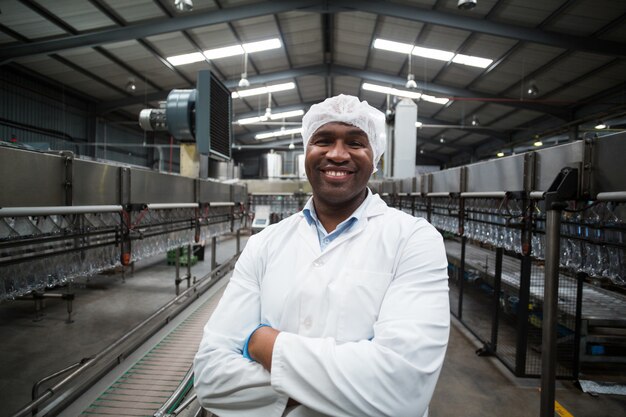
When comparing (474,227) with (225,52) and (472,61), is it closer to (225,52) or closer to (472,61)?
(472,61)

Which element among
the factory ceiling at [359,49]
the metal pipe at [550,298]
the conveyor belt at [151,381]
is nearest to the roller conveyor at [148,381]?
the conveyor belt at [151,381]

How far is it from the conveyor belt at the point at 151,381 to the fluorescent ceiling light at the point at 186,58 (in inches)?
260

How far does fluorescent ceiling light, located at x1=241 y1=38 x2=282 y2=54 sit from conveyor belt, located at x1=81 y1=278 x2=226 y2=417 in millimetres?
6627

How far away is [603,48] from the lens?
18.3 ft

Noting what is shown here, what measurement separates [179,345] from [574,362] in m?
3.50

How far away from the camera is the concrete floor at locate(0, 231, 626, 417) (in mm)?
2848

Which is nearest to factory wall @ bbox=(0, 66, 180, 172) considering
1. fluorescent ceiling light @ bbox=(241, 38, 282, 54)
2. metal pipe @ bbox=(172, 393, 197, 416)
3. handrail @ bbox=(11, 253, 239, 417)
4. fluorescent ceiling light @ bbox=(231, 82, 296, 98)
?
handrail @ bbox=(11, 253, 239, 417)

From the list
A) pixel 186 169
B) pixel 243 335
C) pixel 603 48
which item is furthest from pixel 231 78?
pixel 243 335

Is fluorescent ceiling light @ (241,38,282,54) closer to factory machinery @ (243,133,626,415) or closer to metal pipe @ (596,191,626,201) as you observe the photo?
factory machinery @ (243,133,626,415)

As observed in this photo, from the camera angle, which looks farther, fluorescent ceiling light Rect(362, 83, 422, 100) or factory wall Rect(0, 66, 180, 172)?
fluorescent ceiling light Rect(362, 83, 422, 100)

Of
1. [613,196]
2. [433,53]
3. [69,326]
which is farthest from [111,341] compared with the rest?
[433,53]

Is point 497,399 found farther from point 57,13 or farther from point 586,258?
point 57,13

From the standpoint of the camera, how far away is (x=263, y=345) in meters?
0.85

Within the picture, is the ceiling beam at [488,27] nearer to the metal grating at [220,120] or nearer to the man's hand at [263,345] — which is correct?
the metal grating at [220,120]
